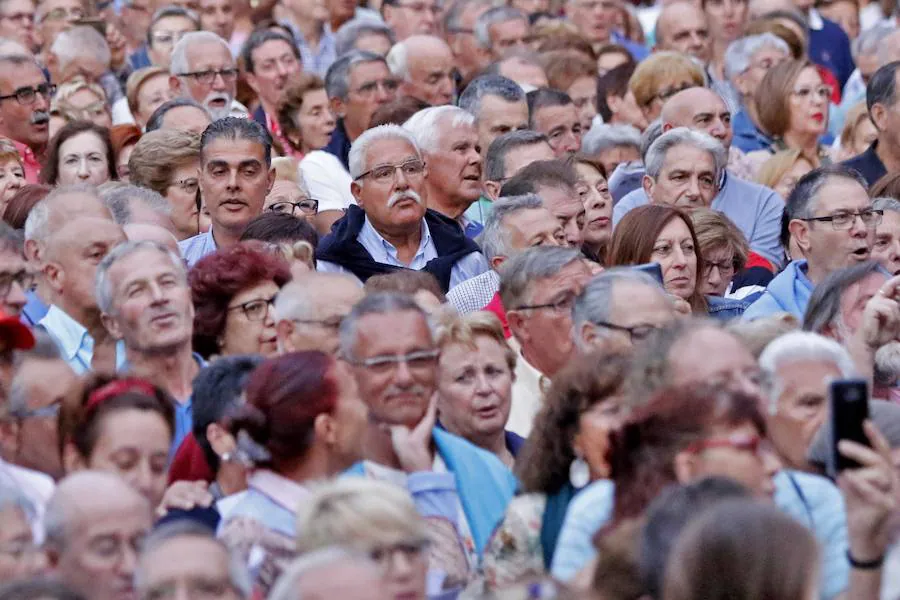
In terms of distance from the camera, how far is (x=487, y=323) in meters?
6.45

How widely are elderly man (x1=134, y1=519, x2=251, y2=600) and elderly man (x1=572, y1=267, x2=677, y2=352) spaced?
1927 mm

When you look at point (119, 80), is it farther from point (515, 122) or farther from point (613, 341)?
point (613, 341)

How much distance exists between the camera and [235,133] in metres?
8.48

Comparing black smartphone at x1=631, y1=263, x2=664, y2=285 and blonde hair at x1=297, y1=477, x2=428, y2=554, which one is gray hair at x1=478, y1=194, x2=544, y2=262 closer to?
black smartphone at x1=631, y1=263, x2=664, y2=285

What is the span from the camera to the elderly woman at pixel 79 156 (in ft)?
31.2

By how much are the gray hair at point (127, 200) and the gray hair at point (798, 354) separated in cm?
307

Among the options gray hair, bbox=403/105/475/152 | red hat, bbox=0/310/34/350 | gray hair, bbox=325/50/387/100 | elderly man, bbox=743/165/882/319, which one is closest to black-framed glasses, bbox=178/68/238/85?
gray hair, bbox=325/50/387/100

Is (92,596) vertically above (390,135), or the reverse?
(390,135)

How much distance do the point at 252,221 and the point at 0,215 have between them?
1.28m

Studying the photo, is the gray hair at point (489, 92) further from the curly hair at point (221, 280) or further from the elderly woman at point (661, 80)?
the curly hair at point (221, 280)

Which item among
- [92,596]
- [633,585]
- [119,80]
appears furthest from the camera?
[119,80]

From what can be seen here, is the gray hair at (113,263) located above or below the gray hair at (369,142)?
below

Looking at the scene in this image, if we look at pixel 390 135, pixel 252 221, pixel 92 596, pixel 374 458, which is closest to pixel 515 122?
pixel 390 135

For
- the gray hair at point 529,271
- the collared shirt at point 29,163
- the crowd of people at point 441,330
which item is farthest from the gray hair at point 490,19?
the gray hair at point 529,271
